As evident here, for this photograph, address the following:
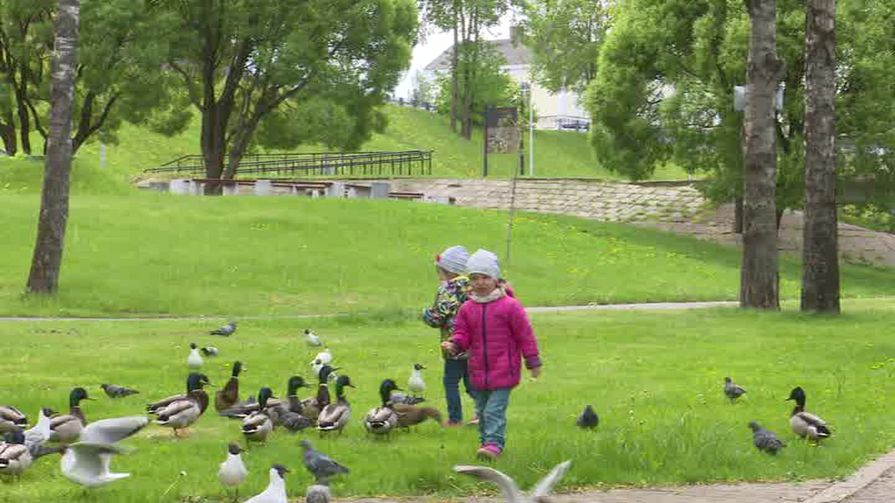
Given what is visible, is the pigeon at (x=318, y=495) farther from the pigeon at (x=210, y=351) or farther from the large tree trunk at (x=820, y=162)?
the large tree trunk at (x=820, y=162)

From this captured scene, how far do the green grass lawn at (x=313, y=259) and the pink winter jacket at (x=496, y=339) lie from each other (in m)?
14.5

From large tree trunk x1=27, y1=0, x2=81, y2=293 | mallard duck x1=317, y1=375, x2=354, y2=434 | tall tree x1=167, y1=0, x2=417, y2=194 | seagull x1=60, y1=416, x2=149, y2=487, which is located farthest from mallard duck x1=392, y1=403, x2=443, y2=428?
tall tree x1=167, y1=0, x2=417, y2=194

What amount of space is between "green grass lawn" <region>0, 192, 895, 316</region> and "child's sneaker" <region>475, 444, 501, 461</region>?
1460 centimetres

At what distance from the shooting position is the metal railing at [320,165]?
6900 centimetres

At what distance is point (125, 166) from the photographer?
7150 cm

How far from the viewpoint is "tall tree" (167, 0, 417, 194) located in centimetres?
4788

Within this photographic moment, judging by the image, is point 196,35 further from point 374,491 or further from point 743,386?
point 374,491

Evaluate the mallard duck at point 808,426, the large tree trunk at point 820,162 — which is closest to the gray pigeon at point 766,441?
the mallard duck at point 808,426

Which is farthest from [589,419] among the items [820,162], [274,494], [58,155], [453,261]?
[58,155]

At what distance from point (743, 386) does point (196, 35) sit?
1448 inches

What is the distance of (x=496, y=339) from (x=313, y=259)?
23570 mm

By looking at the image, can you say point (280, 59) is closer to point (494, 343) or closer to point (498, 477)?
point (494, 343)

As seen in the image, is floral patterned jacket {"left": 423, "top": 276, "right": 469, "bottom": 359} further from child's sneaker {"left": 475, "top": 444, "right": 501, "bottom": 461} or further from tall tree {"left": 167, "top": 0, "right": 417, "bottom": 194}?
tall tree {"left": 167, "top": 0, "right": 417, "bottom": 194}

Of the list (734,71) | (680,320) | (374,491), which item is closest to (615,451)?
(374,491)
